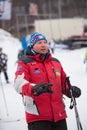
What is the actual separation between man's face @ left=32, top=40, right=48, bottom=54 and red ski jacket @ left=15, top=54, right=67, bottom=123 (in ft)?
0.24

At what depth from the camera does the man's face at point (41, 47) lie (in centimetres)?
477

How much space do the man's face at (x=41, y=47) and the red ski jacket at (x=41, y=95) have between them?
2.9 inches

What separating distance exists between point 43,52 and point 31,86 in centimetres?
46

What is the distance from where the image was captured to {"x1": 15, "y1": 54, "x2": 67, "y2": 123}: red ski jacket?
15.3ft

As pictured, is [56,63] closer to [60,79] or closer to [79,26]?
[60,79]

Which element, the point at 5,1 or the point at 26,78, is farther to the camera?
the point at 5,1

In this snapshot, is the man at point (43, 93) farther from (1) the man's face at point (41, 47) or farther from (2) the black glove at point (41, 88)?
(2) the black glove at point (41, 88)

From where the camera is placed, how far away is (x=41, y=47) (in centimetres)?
480

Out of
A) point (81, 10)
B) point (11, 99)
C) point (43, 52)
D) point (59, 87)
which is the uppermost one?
point (43, 52)

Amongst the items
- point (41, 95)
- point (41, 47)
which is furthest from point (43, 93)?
point (41, 47)

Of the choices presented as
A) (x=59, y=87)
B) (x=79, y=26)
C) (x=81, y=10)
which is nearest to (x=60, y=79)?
(x=59, y=87)

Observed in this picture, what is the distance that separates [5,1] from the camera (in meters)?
10.6

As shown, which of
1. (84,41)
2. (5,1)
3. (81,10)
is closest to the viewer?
(5,1)

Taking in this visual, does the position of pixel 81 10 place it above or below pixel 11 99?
below
